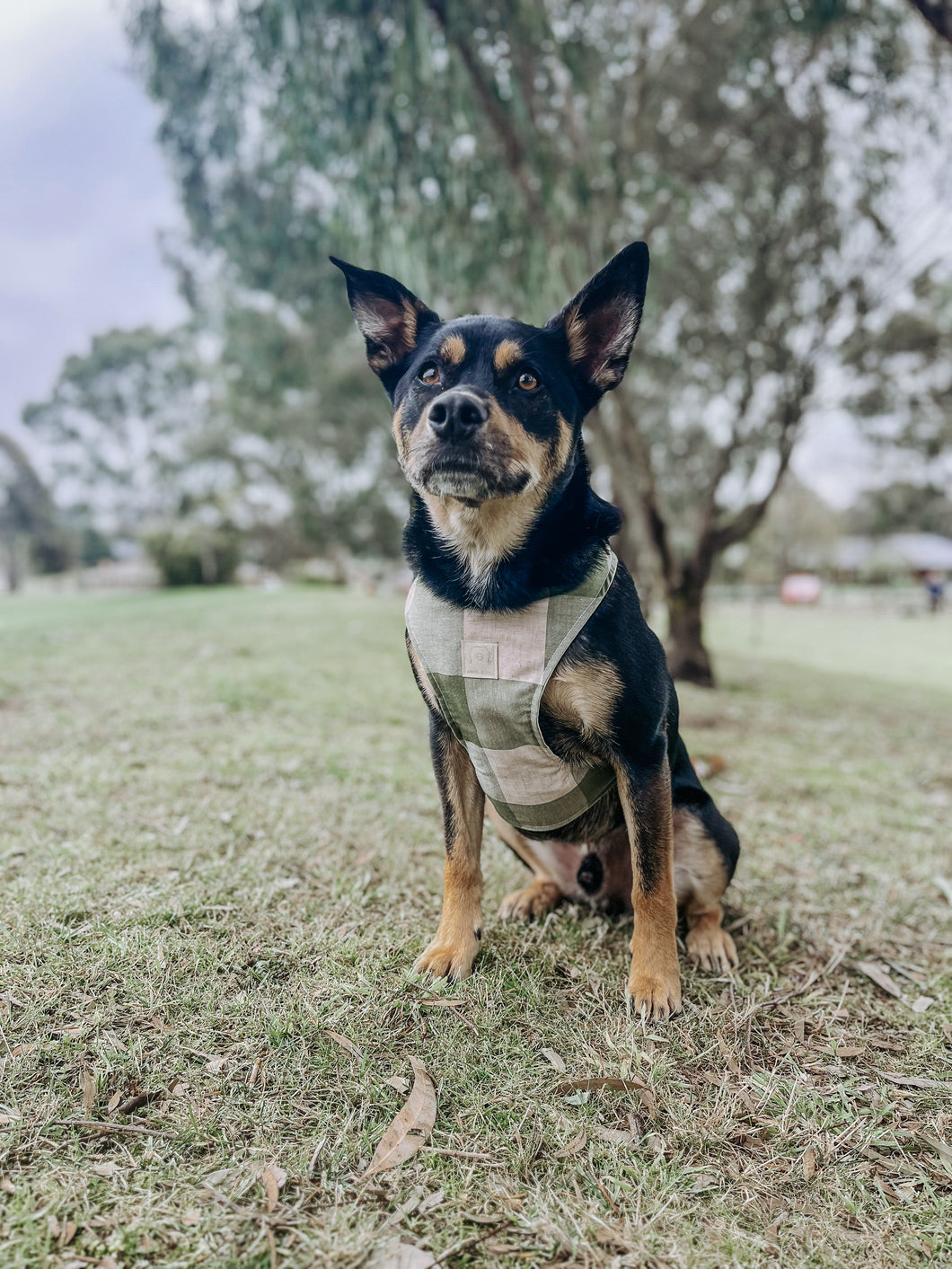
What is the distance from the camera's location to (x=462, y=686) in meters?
2.29

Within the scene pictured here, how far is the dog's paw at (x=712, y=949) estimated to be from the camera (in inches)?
103

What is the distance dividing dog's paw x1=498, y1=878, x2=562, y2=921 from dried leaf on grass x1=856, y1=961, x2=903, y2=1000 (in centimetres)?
111

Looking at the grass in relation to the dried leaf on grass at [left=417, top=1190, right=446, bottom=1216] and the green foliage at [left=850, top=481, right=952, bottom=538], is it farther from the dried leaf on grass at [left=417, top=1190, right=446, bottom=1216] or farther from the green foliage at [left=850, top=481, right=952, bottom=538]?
the green foliage at [left=850, top=481, right=952, bottom=538]

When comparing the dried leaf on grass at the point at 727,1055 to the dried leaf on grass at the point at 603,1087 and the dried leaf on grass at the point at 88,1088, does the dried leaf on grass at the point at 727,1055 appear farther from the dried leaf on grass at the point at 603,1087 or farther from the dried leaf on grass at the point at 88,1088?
the dried leaf on grass at the point at 88,1088

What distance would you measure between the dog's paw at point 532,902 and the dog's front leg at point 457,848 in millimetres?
336

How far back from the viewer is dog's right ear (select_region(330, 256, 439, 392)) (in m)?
2.52

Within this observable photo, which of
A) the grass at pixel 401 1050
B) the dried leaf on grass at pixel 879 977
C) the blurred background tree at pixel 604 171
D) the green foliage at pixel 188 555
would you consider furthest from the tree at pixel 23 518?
the dried leaf on grass at pixel 879 977

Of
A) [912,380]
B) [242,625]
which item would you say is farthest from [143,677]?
[912,380]

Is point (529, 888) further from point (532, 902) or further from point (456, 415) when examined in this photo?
point (456, 415)

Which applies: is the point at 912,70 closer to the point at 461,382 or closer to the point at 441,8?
the point at 441,8

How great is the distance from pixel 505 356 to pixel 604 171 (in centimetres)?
725

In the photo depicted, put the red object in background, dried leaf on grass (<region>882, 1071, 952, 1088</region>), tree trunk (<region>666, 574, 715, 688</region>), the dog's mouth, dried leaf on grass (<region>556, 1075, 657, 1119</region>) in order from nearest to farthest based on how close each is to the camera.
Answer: dried leaf on grass (<region>556, 1075, 657, 1119</region>) → dried leaf on grass (<region>882, 1071, 952, 1088</region>) → the dog's mouth → tree trunk (<region>666, 574, 715, 688</region>) → the red object in background

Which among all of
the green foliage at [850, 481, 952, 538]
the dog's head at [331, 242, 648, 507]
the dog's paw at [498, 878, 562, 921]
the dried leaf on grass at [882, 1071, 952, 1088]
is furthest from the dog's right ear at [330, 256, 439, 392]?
the green foliage at [850, 481, 952, 538]

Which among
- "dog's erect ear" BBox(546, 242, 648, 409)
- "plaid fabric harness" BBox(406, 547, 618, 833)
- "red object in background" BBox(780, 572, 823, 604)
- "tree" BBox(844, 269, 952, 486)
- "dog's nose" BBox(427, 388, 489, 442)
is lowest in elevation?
"red object in background" BBox(780, 572, 823, 604)
